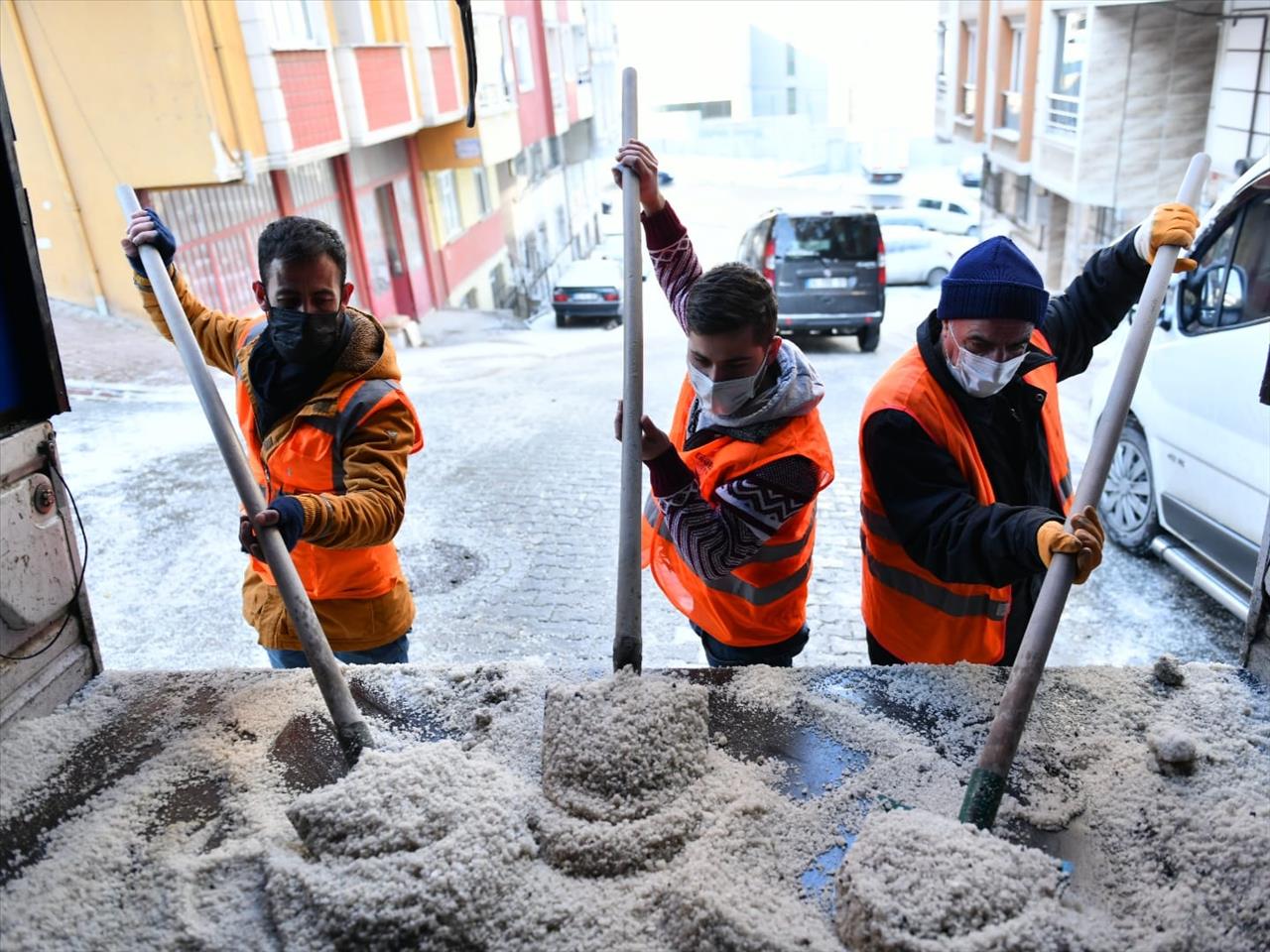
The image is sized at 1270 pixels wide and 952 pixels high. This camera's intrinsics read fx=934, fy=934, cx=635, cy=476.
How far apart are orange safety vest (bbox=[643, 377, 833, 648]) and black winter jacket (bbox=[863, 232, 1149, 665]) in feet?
0.56

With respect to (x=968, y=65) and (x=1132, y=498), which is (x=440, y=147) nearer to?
(x=968, y=65)

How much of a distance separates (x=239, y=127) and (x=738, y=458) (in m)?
10.3

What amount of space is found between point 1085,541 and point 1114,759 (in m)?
0.39

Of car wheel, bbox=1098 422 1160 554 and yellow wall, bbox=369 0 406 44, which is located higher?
yellow wall, bbox=369 0 406 44

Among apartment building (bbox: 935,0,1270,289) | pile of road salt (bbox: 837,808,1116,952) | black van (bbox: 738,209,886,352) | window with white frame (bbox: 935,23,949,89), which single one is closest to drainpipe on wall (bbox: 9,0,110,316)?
black van (bbox: 738,209,886,352)

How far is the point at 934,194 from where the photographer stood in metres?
28.1

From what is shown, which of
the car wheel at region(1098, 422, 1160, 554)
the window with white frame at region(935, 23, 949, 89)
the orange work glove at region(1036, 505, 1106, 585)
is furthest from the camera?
the window with white frame at region(935, 23, 949, 89)

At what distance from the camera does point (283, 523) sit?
1.84 metres

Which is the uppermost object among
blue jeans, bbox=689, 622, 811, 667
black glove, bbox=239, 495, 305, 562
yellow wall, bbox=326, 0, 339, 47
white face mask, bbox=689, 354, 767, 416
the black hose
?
yellow wall, bbox=326, 0, 339, 47

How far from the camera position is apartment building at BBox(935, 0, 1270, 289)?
10008mm

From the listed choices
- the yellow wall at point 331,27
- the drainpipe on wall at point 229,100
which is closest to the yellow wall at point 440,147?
the yellow wall at point 331,27

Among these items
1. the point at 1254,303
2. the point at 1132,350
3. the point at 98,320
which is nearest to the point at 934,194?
the point at 98,320

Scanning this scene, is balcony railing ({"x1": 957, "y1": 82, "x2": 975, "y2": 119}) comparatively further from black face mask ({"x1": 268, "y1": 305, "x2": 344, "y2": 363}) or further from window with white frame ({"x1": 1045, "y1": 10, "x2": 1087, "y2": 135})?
black face mask ({"x1": 268, "y1": 305, "x2": 344, "y2": 363})

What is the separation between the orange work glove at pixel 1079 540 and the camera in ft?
5.53
